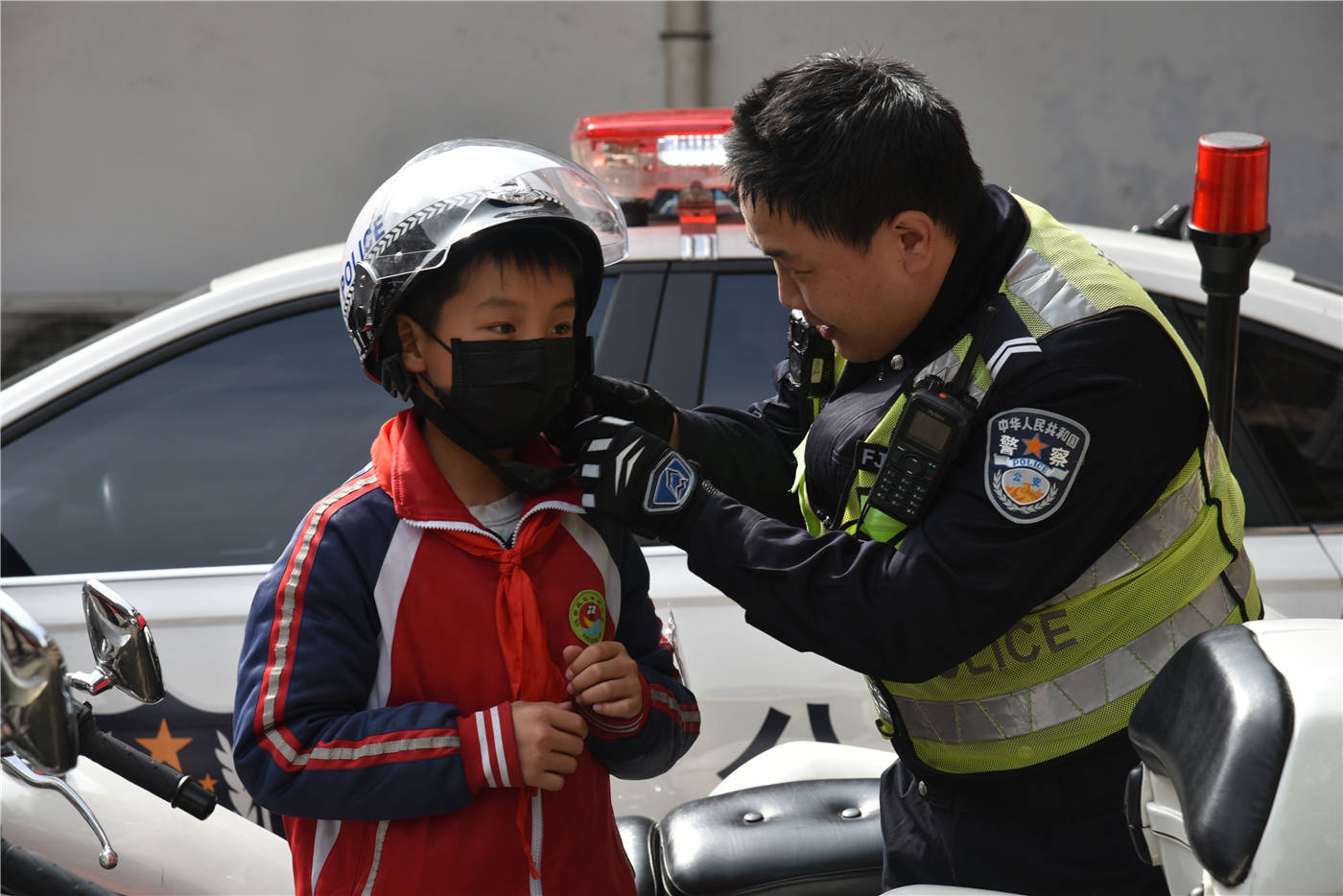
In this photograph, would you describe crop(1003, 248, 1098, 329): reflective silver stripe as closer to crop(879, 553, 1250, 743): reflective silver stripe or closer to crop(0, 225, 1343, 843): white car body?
crop(879, 553, 1250, 743): reflective silver stripe

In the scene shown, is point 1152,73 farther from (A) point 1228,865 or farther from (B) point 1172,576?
(A) point 1228,865

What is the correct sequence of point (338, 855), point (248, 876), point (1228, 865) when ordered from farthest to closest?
point (248, 876), point (338, 855), point (1228, 865)

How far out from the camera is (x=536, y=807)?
1603mm

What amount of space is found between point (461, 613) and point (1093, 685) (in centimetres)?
75

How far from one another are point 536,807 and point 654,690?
0.20 m

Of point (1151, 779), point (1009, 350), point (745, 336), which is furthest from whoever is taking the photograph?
point (745, 336)

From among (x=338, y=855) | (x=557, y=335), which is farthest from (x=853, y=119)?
(x=338, y=855)

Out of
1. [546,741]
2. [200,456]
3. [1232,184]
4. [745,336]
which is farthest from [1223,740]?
[200,456]

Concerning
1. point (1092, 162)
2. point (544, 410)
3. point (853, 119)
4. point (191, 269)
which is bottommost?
point (191, 269)

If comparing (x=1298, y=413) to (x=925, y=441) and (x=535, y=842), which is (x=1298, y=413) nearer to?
(x=925, y=441)

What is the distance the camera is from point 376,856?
1543 mm

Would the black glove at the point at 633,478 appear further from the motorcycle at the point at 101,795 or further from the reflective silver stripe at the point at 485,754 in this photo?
the motorcycle at the point at 101,795

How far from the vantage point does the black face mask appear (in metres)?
1.64

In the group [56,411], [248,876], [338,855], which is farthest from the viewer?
[56,411]
